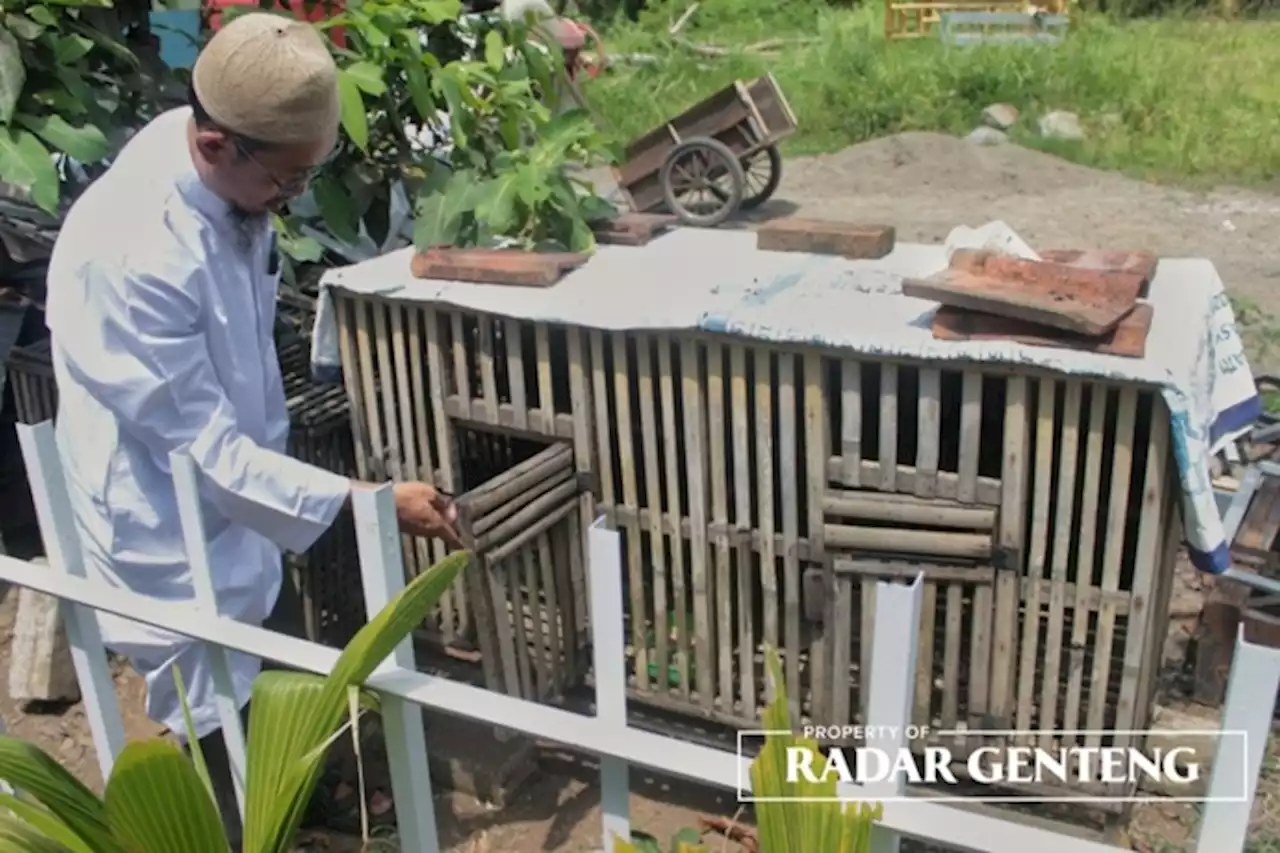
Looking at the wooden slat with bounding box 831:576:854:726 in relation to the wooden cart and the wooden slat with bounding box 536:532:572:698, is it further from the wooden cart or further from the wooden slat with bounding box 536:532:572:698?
the wooden cart

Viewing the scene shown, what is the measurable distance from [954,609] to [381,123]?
92.5 inches

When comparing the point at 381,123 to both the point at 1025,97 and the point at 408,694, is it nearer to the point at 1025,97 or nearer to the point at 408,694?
the point at 408,694

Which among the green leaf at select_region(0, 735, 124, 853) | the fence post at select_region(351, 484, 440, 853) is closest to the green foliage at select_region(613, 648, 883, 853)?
the fence post at select_region(351, 484, 440, 853)

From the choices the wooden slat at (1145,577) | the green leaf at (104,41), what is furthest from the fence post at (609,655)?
the green leaf at (104,41)

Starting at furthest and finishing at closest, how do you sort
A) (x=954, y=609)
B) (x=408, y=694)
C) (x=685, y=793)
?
(x=685, y=793) < (x=954, y=609) < (x=408, y=694)

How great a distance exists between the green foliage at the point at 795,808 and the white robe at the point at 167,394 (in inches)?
49.4

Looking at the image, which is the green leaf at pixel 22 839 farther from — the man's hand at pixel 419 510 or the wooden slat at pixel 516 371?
the wooden slat at pixel 516 371

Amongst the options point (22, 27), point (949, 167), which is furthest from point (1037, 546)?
point (949, 167)

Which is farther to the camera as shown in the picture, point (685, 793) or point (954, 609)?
point (685, 793)

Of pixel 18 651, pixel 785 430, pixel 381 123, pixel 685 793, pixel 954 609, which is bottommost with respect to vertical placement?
pixel 685 793

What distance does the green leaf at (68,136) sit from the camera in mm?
3162

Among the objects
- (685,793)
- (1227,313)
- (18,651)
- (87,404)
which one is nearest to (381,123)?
(87,404)

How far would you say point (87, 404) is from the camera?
7.91 feet

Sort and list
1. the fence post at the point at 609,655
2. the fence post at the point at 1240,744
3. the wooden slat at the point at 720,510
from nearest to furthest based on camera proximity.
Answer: the fence post at the point at 1240,744 → the fence post at the point at 609,655 → the wooden slat at the point at 720,510
